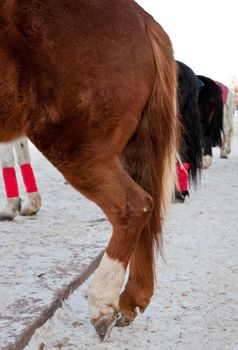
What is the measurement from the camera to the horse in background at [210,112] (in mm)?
8750

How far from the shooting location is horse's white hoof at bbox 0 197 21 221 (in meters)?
4.83

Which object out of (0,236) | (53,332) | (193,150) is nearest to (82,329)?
(53,332)

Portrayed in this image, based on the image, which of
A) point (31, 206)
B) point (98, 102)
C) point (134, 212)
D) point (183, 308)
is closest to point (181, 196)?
point (31, 206)

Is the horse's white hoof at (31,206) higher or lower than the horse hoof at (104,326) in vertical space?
lower

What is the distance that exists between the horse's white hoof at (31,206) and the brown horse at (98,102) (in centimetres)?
262

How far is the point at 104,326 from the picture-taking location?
2.44m

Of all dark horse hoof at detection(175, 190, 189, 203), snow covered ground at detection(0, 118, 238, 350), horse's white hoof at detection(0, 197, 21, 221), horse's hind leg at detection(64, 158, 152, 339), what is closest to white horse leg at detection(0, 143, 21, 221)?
horse's white hoof at detection(0, 197, 21, 221)

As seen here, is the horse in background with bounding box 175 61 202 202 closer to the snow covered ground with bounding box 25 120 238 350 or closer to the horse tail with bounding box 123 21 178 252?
the snow covered ground with bounding box 25 120 238 350

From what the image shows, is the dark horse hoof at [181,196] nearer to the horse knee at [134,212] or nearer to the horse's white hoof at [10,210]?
the horse's white hoof at [10,210]

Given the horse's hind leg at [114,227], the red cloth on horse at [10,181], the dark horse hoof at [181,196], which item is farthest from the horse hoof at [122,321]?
the dark horse hoof at [181,196]

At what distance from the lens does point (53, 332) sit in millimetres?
2561

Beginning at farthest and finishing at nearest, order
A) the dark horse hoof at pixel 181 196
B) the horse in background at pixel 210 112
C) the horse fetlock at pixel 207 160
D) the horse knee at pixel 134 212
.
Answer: the horse fetlock at pixel 207 160 → the horse in background at pixel 210 112 → the dark horse hoof at pixel 181 196 → the horse knee at pixel 134 212

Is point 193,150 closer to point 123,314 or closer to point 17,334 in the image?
point 123,314

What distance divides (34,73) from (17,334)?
1.19 meters
